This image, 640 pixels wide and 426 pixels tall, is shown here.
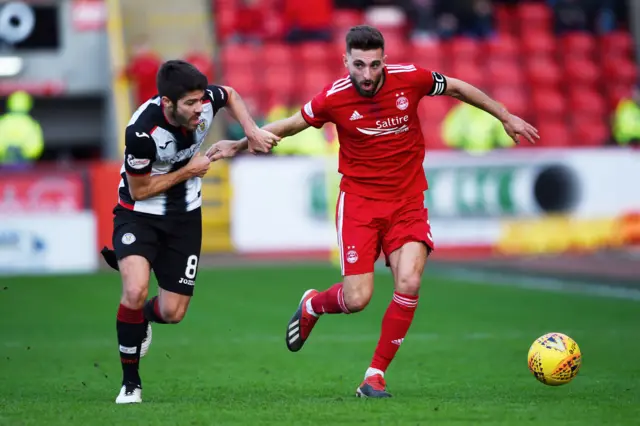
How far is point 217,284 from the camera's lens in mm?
16312

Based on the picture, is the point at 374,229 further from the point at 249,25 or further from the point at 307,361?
the point at 249,25

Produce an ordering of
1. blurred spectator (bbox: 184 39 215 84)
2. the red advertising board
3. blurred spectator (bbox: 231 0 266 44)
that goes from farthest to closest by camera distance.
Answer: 1. blurred spectator (bbox: 231 0 266 44)
2. blurred spectator (bbox: 184 39 215 84)
3. the red advertising board

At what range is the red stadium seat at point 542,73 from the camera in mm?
25766

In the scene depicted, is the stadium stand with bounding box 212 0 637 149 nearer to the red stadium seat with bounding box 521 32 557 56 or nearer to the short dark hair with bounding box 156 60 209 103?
the red stadium seat with bounding box 521 32 557 56

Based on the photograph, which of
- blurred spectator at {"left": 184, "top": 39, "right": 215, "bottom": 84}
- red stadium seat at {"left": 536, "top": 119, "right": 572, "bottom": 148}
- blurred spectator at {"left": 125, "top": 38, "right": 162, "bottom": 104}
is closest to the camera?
blurred spectator at {"left": 125, "top": 38, "right": 162, "bottom": 104}

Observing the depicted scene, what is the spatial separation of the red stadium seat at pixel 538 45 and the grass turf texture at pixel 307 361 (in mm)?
11164

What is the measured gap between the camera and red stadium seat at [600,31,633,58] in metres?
26.5

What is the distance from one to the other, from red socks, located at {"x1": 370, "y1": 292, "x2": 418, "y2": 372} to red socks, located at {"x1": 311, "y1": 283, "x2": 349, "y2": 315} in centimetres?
45

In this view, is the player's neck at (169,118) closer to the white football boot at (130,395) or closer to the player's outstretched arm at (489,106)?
the white football boot at (130,395)

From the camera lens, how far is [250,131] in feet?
25.3

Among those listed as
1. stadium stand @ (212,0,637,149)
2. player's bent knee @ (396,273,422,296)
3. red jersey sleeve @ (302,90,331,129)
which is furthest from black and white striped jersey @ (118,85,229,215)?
stadium stand @ (212,0,637,149)

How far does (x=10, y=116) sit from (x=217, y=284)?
23.2ft

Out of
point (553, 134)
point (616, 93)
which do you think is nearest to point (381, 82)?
point (553, 134)

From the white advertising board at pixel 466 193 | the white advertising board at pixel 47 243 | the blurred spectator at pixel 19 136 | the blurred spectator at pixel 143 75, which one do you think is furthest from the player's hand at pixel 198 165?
the blurred spectator at pixel 143 75
